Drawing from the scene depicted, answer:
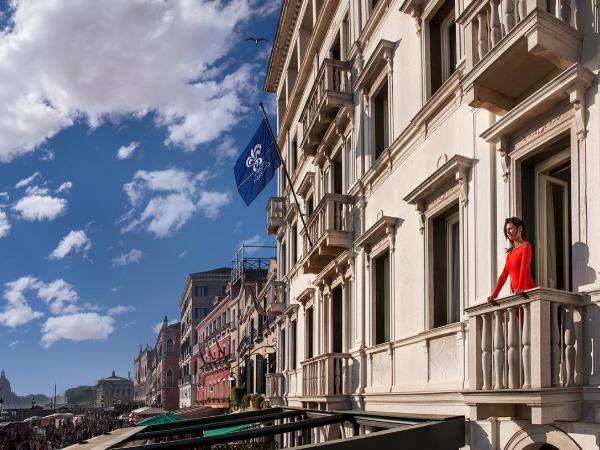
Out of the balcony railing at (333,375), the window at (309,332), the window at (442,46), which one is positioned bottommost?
the balcony railing at (333,375)

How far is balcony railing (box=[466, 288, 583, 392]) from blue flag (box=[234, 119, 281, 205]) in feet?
47.6

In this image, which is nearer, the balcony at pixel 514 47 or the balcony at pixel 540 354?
the balcony at pixel 540 354

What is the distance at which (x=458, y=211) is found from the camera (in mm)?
11516

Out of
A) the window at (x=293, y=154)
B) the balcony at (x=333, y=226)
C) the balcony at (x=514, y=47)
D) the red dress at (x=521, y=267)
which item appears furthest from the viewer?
the window at (x=293, y=154)

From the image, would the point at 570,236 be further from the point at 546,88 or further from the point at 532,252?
the point at 546,88

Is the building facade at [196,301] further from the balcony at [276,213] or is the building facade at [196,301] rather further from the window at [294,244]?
the window at [294,244]

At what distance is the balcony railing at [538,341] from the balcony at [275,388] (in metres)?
20.4

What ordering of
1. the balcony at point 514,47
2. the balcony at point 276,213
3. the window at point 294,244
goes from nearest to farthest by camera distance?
the balcony at point 514,47 < the window at point 294,244 < the balcony at point 276,213

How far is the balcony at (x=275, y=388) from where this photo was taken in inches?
1111

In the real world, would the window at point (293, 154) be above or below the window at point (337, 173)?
above

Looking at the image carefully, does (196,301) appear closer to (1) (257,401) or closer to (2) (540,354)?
(1) (257,401)

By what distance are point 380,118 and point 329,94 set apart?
1.82 metres

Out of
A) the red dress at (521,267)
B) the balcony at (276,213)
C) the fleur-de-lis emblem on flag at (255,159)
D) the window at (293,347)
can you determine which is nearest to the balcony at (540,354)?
the red dress at (521,267)

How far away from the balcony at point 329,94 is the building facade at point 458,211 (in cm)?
6
